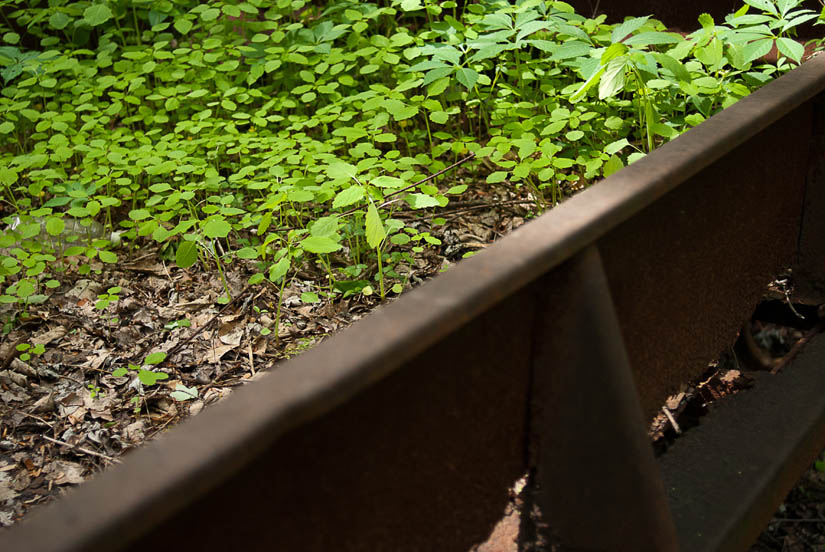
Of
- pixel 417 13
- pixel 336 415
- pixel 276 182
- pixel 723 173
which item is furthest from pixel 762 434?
pixel 417 13

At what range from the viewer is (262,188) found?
3.27 meters

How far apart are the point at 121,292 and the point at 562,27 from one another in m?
2.06

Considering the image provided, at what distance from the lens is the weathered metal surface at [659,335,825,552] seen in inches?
67.4

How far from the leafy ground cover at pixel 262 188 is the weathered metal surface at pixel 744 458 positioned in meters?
1.06

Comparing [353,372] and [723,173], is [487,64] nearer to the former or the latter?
[723,173]

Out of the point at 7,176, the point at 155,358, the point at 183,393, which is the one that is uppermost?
the point at 7,176

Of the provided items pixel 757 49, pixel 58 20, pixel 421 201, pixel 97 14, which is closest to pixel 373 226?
pixel 421 201

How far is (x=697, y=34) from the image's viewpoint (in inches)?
120

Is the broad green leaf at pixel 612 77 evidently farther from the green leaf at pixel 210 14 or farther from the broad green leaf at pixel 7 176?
the broad green leaf at pixel 7 176

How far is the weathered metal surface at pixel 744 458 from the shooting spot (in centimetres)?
171

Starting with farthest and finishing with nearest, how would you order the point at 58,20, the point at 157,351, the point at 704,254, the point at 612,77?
the point at 58,20 → the point at 157,351 → the point at 612,77 → the point at 704,254

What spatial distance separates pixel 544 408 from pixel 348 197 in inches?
56.6

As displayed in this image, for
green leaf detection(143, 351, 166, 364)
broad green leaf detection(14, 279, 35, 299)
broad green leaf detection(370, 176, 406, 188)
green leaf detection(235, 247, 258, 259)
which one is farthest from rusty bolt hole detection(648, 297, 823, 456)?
broad green leaf detection(14, 279, 35, 299)

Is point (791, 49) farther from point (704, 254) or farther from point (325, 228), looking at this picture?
point (325, 228)
